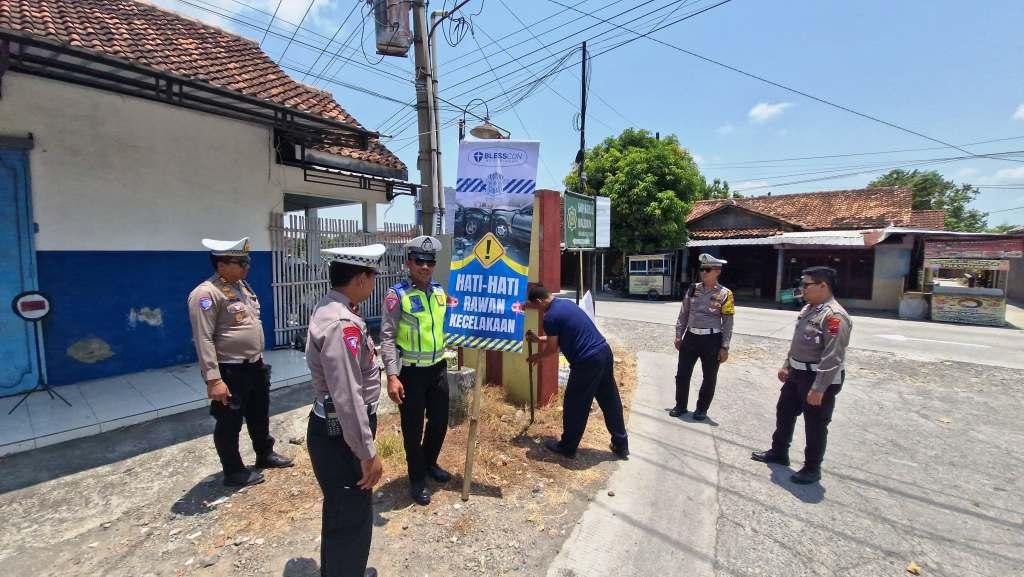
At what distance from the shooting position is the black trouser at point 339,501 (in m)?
2.10

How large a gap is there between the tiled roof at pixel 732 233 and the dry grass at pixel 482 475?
16.2 metres

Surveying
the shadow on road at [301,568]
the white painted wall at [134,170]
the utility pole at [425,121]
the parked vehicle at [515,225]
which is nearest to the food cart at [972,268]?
the utility pole at [425,121]

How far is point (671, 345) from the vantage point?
29.5 feet

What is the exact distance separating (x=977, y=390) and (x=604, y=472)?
6147mm

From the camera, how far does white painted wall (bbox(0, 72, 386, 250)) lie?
Result: 485cm

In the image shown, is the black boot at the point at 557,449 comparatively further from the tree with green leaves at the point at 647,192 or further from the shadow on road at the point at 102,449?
the tree with green leaves at the point at 647,192

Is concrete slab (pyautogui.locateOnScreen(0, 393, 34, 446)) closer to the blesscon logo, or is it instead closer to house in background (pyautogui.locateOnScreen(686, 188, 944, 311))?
the blesscon logo

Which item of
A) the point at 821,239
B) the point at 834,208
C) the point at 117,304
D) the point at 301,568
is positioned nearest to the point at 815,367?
the point at 301,568

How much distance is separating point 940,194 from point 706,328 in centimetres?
4797

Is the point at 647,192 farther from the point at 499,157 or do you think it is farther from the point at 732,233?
the point at 499,157

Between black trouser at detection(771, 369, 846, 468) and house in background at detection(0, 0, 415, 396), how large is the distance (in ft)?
18.6

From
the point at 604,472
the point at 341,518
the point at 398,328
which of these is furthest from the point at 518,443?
the point at 341,518

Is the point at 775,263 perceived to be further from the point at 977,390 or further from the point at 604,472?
the point at 604,472

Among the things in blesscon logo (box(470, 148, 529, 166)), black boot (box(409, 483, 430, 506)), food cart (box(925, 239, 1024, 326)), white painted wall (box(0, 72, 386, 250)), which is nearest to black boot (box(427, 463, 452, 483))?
black boot (box(409, 483, 430, 506))
